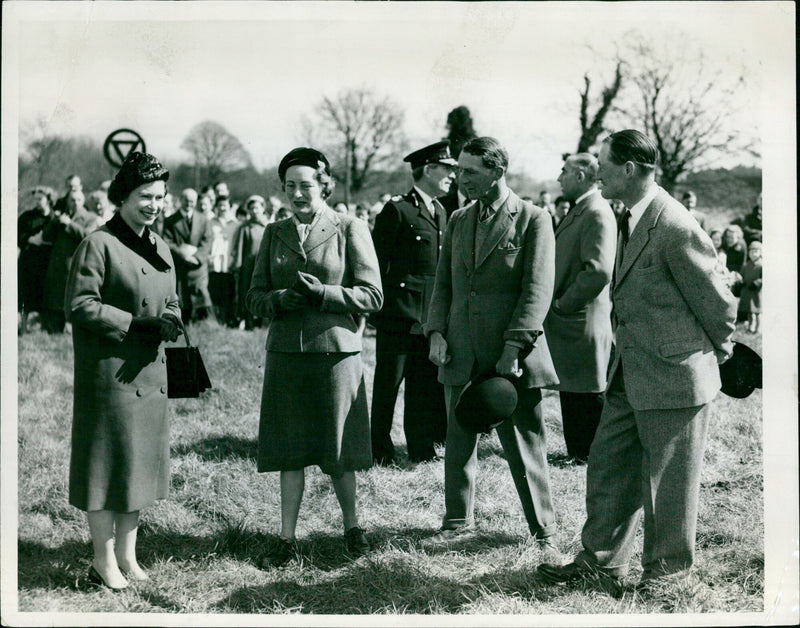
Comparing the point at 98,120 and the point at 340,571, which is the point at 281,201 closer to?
the point at 98,120

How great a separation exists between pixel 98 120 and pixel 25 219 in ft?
16.7

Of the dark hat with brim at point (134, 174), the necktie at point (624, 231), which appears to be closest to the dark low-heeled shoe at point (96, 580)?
the dark hat with brim at point (134, 174)

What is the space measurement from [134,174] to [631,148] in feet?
8.02

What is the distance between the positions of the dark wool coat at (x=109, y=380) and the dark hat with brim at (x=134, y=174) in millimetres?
198

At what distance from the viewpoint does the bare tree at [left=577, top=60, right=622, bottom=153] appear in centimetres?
696

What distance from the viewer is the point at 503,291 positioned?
4.70 meters

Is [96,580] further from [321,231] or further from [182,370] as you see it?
[321,231]

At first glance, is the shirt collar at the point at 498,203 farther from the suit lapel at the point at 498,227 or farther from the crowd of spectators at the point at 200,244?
the crowd of spectators at the point at 200,244

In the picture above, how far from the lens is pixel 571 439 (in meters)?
6.27

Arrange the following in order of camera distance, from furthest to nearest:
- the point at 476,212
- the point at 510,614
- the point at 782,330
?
the point at 476,212
the point at 782,330
the point at 510,614

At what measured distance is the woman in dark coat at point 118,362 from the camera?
4.11 metres

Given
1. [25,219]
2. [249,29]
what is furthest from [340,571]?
[25,219]

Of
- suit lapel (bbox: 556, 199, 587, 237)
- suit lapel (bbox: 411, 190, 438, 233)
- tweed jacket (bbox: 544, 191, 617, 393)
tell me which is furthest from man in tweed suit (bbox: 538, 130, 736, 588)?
suit lapel (bbox: 411, 190, 438, 233)

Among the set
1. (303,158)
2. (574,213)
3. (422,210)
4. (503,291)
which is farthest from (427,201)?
(303,158)
